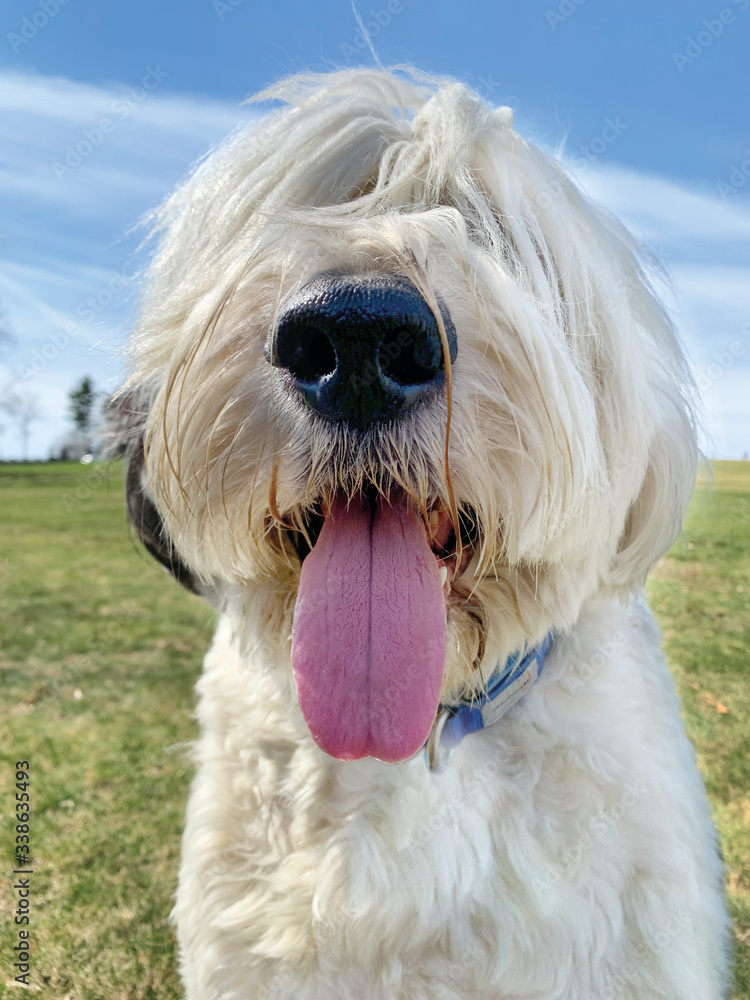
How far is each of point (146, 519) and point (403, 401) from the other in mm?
1355

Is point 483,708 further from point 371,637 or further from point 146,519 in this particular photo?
point 146,519

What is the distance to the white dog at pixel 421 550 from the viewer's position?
151cm

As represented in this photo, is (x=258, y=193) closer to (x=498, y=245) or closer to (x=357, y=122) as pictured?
(x=357, y=122)

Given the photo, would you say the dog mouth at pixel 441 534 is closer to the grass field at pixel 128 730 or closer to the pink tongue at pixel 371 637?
the pink tongue at pixel 371 637

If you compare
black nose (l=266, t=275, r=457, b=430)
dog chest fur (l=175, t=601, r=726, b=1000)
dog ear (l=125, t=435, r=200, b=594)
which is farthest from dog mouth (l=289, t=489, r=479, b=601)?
dog ear (l=125, t=435, r=200, b=594)

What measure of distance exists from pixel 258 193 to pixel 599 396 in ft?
3.10

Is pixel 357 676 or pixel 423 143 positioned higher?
pixel 423 143

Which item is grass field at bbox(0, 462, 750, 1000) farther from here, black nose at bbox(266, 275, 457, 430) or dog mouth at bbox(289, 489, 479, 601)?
black nose at bbox(266, 275, 457, 430)

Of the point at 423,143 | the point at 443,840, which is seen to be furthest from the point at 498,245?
the point at 443,840

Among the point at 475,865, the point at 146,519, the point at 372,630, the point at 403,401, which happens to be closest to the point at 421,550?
the point at 372,630

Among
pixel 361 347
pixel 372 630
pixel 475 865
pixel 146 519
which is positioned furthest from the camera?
pixel 146 519

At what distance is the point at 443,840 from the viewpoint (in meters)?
1.78

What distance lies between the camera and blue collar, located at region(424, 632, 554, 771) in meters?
1.81

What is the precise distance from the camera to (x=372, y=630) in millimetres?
1631
